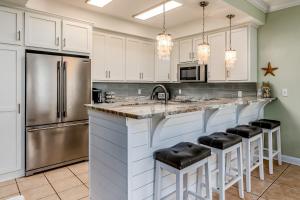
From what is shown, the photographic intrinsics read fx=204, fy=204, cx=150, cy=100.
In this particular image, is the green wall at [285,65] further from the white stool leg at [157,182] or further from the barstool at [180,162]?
the white stool leg at [157,182]

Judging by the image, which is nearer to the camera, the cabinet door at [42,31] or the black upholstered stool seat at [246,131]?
the black upholstered stool seat at [246,131]

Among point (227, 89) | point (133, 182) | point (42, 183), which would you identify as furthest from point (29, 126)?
point (227, 89)

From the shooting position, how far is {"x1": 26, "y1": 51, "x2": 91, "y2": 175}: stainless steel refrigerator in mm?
2998

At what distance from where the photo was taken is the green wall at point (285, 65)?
11.2ft

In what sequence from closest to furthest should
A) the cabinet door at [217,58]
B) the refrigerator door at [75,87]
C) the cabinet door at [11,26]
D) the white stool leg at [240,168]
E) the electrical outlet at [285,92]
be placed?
the white stool leg at [240,168]
the cabinet door at [11,26]
the refrigerator door at [75,87]
the electrical outlet at [285,92]
the cabinet door at [217,58]

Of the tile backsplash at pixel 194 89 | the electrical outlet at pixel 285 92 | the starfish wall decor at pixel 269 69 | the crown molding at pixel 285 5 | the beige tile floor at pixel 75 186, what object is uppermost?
the crown molding at pixel 285 5

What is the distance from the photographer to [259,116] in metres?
3.78

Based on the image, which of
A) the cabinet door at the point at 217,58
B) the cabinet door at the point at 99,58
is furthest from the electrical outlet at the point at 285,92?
the cabinet door at the point at 99,58

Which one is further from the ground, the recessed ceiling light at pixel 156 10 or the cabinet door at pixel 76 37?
the recessed ceiling light at pixel 156 10

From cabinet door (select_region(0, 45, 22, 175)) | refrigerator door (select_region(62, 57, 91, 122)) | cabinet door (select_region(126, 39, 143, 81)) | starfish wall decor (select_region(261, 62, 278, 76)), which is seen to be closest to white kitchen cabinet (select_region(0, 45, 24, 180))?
cabinet door (select_region(0, 45, 22, 175))

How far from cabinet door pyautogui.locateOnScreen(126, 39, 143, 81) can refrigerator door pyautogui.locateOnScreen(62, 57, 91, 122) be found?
1195mm

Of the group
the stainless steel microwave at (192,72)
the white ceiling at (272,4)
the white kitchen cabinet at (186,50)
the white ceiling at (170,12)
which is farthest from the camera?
the white kitchen cabinet at (186,50)

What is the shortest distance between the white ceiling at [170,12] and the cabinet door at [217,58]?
1.41ft

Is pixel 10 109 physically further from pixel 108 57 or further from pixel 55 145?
pixel 108 57
